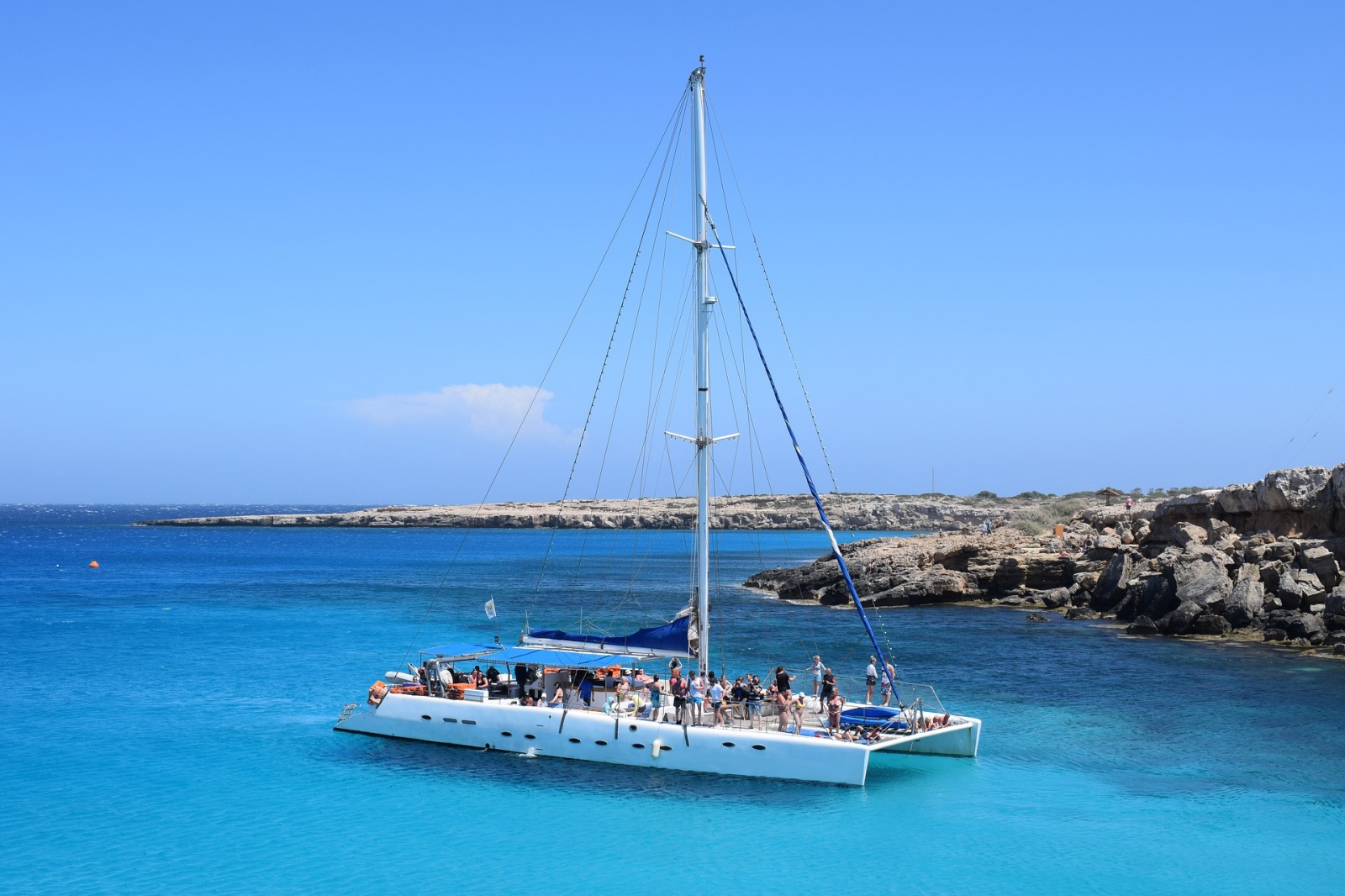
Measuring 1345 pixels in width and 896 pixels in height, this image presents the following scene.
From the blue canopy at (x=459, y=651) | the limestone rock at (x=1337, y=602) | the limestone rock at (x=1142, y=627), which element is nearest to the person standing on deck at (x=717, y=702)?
the blue canopy at (x=459, y=651)

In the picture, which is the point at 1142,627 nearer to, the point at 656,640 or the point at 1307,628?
the point at 1307,628

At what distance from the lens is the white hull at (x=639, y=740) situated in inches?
872

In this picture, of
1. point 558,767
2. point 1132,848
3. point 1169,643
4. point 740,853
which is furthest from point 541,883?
point 1169,643

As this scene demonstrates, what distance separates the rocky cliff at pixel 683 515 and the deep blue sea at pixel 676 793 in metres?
118

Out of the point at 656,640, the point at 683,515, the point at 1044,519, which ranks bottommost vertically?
the point at 656,640

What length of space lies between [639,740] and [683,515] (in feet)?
492

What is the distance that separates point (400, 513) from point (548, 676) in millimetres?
172317

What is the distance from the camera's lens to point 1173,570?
4569 centimetres

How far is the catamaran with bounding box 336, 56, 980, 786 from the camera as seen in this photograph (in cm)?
2255

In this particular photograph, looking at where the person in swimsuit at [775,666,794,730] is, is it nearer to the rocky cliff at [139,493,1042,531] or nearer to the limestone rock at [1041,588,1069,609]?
the limestone rock at [1041,588,1069,609]

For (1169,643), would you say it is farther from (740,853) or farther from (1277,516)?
(740,853)

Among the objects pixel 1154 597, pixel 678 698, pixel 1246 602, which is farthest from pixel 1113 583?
pixel 678 698

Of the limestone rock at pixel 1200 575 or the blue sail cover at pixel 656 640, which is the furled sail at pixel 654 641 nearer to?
the blue sail cover at pixel 656 640

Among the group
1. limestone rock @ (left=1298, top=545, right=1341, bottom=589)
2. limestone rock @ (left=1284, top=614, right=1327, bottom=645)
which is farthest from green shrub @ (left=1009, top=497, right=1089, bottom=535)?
limestone rock @ (left=1284, top=614, right=1327, bottom=645)
